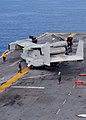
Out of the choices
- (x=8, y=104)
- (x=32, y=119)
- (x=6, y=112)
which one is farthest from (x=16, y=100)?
(x=32, y=119)

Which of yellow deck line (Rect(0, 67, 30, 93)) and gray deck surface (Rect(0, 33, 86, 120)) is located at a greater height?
yellow deck line (Rect(0, 67, 30, 93))

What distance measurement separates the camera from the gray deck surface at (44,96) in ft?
110

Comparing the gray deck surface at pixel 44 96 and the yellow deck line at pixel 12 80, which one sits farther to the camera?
the yellow deck line at pixel 12 80

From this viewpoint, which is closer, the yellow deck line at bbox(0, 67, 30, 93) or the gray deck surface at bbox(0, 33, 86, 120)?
the gray deck surface at bbox(0, 33, 86, 120)

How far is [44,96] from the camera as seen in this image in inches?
1556

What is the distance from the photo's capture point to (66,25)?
5679 inches

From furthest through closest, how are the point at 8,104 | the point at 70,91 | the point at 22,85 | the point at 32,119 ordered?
the point at 22,85 < the point at 70,91 < the point at 8,104 < the point at 32,119

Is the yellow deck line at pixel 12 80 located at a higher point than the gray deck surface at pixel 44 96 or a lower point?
higher

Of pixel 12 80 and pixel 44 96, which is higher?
pixel 12 80

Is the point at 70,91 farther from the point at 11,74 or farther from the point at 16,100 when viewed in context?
the point at 11,74

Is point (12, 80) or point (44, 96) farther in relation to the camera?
point (12, 80)

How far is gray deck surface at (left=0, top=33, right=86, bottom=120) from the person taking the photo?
33625 mm

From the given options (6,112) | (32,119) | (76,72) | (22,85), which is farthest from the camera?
(76,72)

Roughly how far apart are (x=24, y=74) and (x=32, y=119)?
60.1 feet
